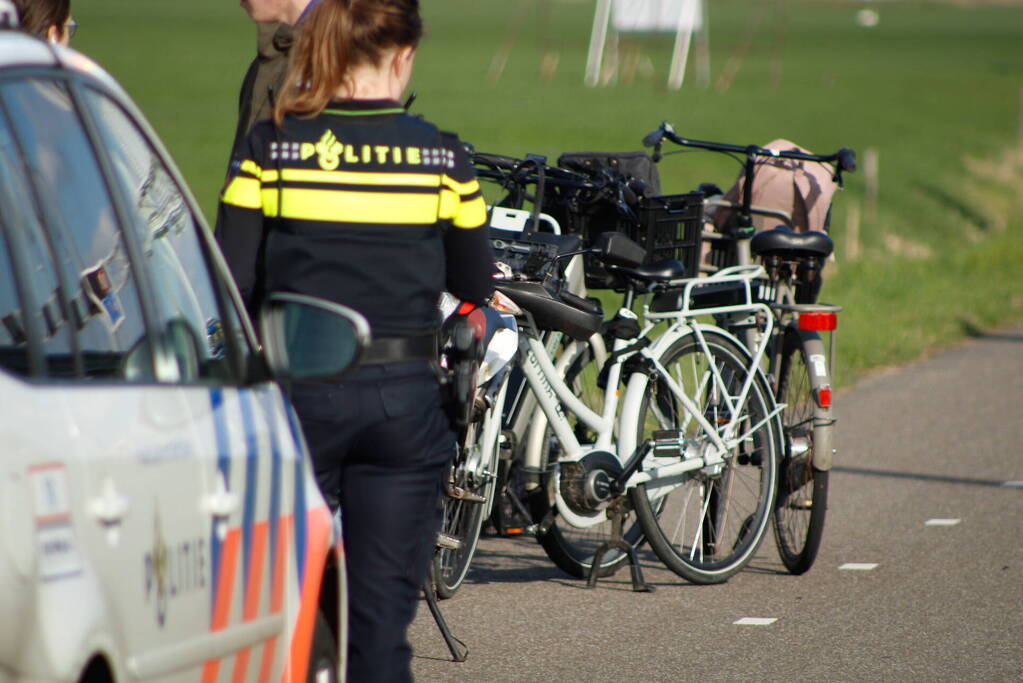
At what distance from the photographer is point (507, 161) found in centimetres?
593

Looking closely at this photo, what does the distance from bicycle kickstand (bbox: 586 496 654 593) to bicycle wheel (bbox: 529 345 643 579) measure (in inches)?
1.8

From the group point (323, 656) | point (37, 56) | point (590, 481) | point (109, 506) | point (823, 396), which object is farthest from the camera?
point (823, 396)

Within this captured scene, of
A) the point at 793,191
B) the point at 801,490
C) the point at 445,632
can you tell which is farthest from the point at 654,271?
the point at 445,632

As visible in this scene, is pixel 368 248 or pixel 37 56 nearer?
pixel 37 56

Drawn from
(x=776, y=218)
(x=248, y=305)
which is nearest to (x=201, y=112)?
(x=776, y=218)

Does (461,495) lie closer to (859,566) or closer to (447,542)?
(447,542)

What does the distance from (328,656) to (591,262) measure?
3189 mm

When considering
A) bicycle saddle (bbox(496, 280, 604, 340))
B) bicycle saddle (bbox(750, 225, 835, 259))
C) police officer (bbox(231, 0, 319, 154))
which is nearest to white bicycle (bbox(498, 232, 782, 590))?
bicycle saddle (bbox(496, 280, 604, 340))

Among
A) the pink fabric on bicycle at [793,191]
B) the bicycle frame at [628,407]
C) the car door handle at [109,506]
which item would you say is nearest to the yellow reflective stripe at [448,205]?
the car door handle at [109,506]

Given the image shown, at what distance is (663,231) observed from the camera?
6.28 metres

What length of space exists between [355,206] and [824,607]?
10.2 ft

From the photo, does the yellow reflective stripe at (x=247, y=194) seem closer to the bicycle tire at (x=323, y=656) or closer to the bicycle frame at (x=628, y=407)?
the bicycle tire at (x=323, y=656)

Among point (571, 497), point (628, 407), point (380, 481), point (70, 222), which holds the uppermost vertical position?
point (70, 222)

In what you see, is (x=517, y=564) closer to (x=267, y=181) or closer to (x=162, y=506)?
(x=267, y=181)
